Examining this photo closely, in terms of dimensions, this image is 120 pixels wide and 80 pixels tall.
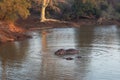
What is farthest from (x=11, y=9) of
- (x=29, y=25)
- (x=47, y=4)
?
(x=47, y=4)

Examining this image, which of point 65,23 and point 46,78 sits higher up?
point 46,78

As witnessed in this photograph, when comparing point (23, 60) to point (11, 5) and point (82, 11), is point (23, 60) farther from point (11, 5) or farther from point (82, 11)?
point (82, 11)

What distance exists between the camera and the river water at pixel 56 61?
27566 mm

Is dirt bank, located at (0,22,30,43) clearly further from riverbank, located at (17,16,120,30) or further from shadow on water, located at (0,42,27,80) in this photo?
riverbank, located at (17,16,120,30)

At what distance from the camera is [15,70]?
96.2 feet

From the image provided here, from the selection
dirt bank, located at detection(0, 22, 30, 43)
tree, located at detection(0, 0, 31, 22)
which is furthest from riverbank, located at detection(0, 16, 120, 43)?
tree, located at detection(0, 0, 31, 22)

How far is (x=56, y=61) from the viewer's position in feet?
109

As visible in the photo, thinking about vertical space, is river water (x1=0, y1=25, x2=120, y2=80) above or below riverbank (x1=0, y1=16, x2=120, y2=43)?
above

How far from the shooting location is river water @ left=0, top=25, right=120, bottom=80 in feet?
90.4

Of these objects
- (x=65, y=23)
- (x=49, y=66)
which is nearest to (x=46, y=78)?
(x=49, y=66)

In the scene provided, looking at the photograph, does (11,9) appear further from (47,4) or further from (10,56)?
(47,4)

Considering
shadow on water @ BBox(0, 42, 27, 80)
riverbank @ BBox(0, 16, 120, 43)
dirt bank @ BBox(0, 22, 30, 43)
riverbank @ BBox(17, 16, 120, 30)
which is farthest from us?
riverbank @ BBox(17, 16, 120, 30)

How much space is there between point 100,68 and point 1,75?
7.21m

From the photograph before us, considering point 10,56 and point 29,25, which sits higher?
point 10,56
